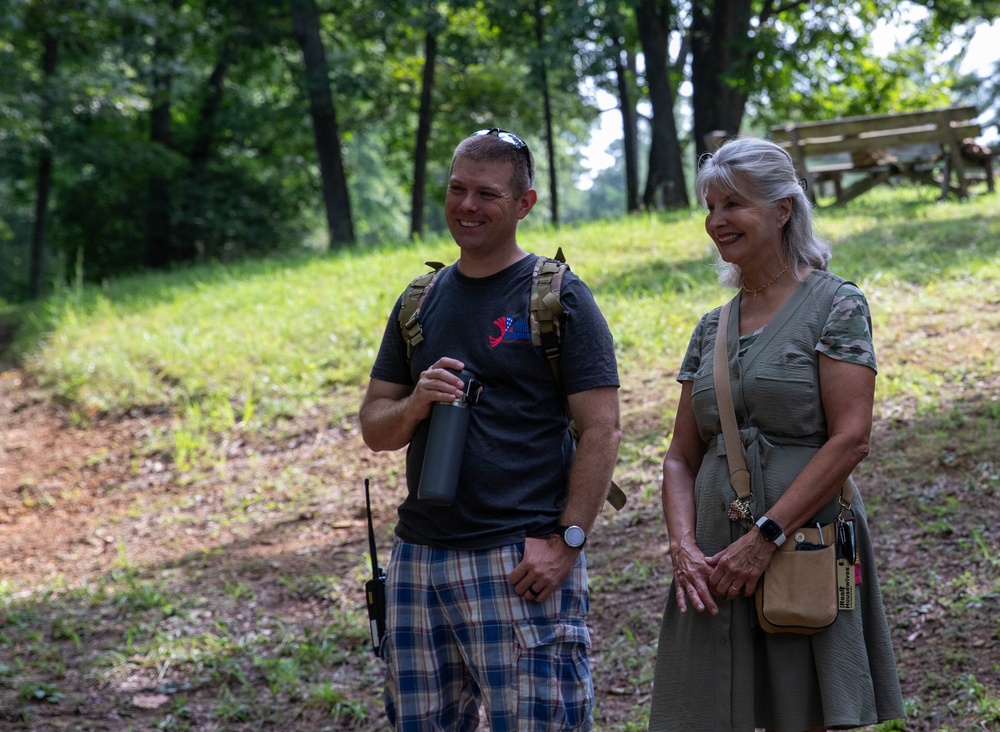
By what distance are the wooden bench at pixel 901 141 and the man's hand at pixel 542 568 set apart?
10667 millimetres

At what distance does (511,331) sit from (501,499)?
440 millimetres

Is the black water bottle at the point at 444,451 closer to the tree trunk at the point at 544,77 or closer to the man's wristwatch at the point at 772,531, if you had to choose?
the man's wristwatch at the point at 772,531

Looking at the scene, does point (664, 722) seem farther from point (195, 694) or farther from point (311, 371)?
point (311, 371)

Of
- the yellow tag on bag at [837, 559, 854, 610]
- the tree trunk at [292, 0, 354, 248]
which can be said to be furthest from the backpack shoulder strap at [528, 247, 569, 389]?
the tree trunk at [292, 0, 354, 248]

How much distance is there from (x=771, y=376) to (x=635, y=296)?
6559mm

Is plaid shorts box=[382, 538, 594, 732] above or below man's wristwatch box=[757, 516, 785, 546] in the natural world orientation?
below

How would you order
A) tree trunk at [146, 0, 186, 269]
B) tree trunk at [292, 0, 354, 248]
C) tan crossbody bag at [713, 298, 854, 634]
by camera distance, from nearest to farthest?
tan crossbody bag at [713, 298, 854, 634], tree trunk at [292, 0, 354, 248], tree trunk at [146, 0, 186, 269]

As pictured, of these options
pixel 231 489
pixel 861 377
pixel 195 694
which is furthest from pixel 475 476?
pixel 231 489

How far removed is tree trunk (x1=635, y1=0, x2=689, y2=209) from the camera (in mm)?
16984

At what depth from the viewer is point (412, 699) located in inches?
111

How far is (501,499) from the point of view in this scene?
275 cm

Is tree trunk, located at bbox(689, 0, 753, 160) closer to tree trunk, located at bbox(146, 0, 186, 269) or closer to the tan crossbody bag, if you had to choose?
tree trunk, located at bbox(146, 0, 186, 269)

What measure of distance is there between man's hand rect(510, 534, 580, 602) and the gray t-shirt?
0.15ft

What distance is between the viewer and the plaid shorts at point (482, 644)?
2697 mm
